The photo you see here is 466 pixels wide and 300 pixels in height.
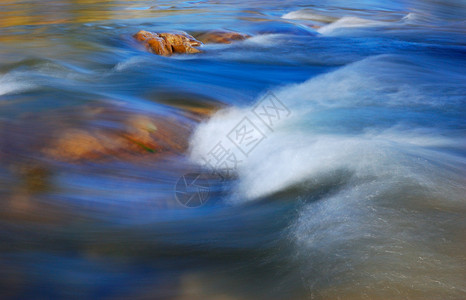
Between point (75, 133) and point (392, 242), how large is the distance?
3.29 meters

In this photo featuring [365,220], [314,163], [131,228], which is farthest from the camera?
[314,163]

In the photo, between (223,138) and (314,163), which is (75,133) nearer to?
(223,138)

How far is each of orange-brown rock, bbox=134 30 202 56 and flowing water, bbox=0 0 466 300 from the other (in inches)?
19.0

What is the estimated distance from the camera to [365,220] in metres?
3.49

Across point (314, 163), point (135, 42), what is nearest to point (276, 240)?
point (314, 163)

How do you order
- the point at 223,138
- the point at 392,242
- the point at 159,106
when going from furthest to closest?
the point at 159,106, the point at 223,138, the point at 392,242

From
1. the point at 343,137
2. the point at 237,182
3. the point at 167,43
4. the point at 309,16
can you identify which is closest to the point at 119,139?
the point at 237,182

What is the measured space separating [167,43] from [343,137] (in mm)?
5528

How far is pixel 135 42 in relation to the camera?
10328 mm

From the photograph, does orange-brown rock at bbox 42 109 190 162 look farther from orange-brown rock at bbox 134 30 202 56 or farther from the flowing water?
orange-brown rock at bbox 134 30 202 56

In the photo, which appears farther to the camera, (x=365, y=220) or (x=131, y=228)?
(x=131, y=228)

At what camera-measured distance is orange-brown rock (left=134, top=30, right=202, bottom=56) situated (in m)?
9.84

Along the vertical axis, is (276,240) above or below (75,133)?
below

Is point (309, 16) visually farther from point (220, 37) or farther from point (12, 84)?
point (12, 84)
